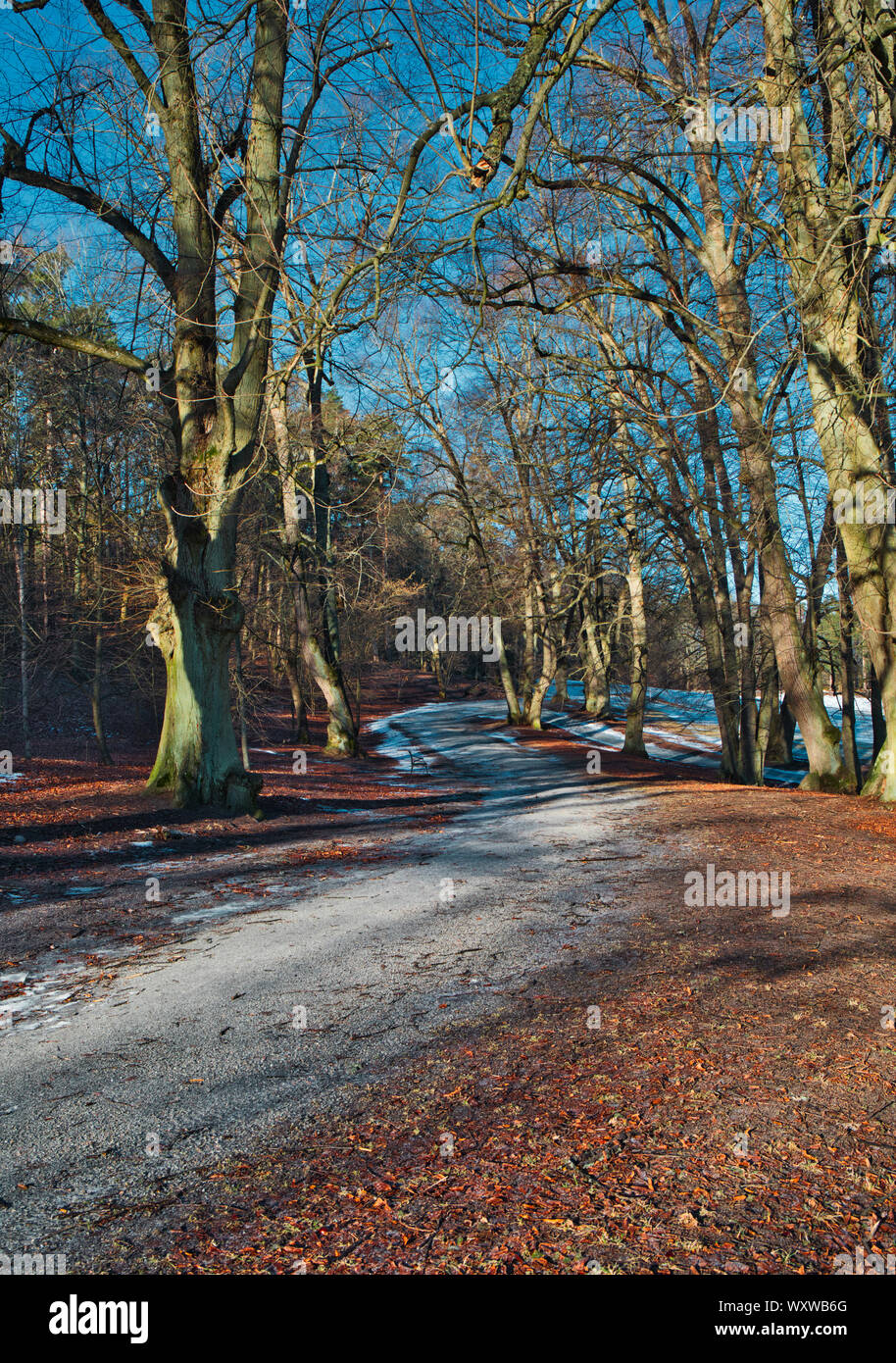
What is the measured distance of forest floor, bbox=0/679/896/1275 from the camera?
2.23 m

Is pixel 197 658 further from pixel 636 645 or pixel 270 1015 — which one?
pixel 636 645

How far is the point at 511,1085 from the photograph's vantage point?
3.08 meters

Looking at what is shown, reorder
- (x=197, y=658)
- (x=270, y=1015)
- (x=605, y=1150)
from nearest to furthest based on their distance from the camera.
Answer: (x=605, y=1150) → (x=270, y=1015) → (x=197, y=658)

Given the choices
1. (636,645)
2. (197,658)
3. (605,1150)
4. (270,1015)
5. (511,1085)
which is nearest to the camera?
(605,1150)

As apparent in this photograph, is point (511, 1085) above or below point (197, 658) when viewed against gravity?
below

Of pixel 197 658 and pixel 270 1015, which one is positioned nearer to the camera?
pixel 270 1015

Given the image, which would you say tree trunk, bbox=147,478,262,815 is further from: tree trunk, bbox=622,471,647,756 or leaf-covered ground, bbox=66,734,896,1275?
tree trunk, bbox=622,471,647,756

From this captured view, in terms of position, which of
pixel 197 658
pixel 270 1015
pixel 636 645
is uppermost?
pixel 636 645

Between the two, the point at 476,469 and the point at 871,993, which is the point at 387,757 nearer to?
the point at 476,469

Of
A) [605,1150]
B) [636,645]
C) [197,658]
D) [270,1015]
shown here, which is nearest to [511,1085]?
[605,1150]

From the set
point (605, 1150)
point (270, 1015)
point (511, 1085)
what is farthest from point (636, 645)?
point (605, 1150)

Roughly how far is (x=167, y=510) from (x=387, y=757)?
1552cm
